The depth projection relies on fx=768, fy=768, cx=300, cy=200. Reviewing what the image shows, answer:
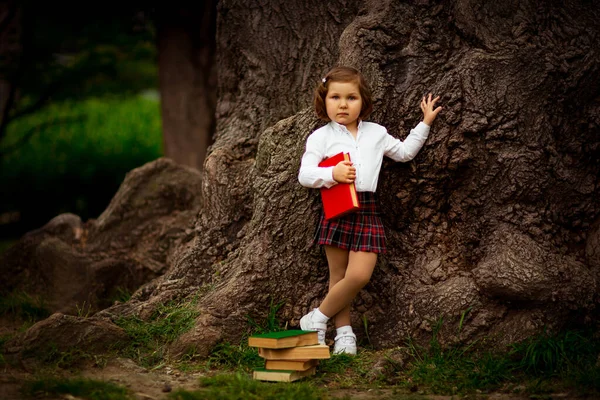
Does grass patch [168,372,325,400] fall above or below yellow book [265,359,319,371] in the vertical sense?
below

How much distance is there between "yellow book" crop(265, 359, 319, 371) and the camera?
469 centimetres

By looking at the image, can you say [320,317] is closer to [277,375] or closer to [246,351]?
[246,351]

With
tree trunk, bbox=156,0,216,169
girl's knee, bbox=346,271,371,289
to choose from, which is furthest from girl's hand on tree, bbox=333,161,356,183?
tree trunk, bbox=156,0,216,169

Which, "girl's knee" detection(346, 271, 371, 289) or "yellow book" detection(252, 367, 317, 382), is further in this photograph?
"girl's knee" detection(346, 271, 371, 289)

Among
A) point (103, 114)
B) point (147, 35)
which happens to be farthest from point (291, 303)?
point (103, 114)

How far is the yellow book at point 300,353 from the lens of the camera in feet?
15.4

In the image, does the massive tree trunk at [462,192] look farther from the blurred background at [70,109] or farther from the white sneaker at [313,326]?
the blurred background at [70,109]

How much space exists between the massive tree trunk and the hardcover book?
1.81ft

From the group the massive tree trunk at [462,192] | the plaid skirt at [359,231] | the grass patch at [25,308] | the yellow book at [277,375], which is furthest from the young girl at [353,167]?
the grass patch at [25,308]

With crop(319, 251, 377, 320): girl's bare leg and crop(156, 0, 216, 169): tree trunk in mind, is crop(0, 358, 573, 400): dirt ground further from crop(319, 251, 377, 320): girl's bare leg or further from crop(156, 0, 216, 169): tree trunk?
crop(156, 0, 216, 169): tree trunk

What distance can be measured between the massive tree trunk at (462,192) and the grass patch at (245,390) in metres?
0.56

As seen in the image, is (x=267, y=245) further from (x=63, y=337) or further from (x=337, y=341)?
(x=63, y=337)

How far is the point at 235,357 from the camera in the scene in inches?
201

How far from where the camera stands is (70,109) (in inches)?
496
